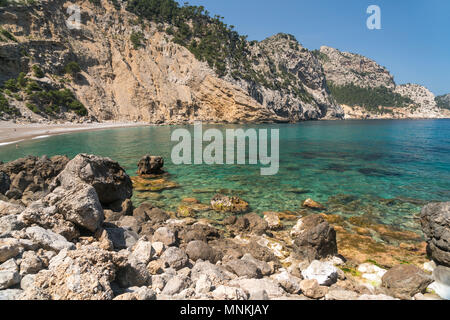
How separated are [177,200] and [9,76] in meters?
62.2

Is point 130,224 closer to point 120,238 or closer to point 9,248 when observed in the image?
point 120,238

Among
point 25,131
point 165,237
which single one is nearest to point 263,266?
point 165,237

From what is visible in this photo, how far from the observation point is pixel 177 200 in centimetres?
1273

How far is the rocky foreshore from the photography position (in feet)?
12.5

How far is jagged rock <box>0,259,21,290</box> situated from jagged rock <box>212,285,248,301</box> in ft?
10.3

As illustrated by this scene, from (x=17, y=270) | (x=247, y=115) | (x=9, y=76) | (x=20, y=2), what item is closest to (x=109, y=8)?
(x=20, y=2)

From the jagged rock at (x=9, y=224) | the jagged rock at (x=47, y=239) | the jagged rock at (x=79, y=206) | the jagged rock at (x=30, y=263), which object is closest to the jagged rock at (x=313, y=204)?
the jagged rock at (x=79, y=206)

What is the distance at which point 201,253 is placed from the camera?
6664mm

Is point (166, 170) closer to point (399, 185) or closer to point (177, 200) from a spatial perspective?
point (177, 200)

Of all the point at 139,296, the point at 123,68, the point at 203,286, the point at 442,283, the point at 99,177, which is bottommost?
the point at 442,283

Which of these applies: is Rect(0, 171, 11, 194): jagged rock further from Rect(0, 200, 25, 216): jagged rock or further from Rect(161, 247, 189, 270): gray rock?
Rect(161, 247, 189, 270): gray rock

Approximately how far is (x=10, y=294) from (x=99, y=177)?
656cm

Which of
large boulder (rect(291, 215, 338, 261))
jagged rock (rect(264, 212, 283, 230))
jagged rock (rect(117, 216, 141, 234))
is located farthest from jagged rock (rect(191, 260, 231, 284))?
jagged rock (rect(264, 212, 283, 230))

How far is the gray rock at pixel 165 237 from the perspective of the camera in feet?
23.4
